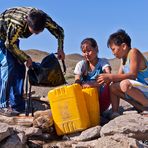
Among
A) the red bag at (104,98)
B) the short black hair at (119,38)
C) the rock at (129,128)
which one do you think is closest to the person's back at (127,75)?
the short black hair at (119,38)

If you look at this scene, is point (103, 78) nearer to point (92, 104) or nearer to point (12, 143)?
point (92, 104)

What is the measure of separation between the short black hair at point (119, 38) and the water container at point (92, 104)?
68cm

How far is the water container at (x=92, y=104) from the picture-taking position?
17.9ft

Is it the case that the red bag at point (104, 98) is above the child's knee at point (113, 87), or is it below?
below

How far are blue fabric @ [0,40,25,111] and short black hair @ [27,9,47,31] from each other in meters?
0.80

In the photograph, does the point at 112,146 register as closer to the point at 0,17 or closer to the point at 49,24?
the point at 49,24

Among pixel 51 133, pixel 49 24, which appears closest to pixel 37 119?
pixel 51 133

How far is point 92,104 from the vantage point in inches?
216

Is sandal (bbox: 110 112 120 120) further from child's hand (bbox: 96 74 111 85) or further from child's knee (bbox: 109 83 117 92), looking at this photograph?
child's hand (bbox: 96 74 111 85)

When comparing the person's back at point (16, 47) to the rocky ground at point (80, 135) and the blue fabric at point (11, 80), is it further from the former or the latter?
the rocky ground at point (80, 135)

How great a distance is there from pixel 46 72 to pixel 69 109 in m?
1.02

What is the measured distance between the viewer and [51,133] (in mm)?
5547

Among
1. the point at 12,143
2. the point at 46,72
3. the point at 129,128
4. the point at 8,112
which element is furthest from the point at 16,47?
the point at 129,128

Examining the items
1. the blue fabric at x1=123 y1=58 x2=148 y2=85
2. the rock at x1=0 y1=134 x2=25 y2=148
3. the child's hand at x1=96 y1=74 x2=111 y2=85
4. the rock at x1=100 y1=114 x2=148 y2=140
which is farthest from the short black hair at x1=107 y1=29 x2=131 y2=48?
the rock at x1=0 y1=134 x2=25 y2=148
